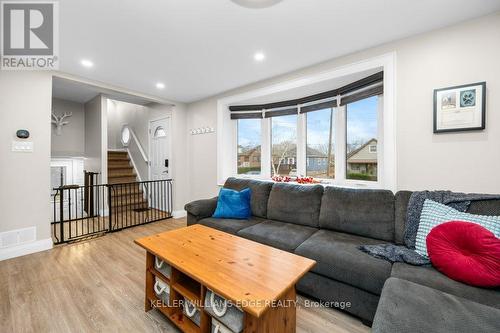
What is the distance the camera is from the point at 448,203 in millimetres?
1728

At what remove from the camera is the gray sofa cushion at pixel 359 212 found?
2010mm

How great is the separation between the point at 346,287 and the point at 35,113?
4.11 meters

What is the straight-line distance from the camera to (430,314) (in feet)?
3.32

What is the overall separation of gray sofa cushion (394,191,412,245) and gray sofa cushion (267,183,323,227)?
739mm

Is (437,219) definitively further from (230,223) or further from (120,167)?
(120,167)

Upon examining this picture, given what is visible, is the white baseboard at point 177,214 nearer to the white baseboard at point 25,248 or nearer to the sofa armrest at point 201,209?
the sofa armrest at point 201,209

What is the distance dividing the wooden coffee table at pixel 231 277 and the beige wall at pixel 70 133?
481cm

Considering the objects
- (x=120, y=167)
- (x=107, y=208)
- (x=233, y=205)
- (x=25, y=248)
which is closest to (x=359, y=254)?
(x=233, y=205)

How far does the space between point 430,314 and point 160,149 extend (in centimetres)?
506

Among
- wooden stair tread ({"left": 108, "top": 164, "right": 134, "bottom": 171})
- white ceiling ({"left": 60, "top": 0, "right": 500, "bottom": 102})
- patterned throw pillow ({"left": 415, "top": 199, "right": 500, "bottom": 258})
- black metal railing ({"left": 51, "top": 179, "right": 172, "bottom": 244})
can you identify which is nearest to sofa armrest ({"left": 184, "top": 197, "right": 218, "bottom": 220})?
black metal railing ({"left": 51, "top": 179, "right": 172, "bottom": 244})

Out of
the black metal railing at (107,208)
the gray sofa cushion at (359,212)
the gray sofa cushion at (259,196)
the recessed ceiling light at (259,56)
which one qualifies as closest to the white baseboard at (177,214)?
the black metal railing at (107,208)

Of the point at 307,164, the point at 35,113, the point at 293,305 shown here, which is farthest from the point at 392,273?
the point at 35,113

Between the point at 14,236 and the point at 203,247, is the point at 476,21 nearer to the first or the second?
the point at 203,247

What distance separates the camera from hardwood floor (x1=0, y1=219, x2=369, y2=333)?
156cm
